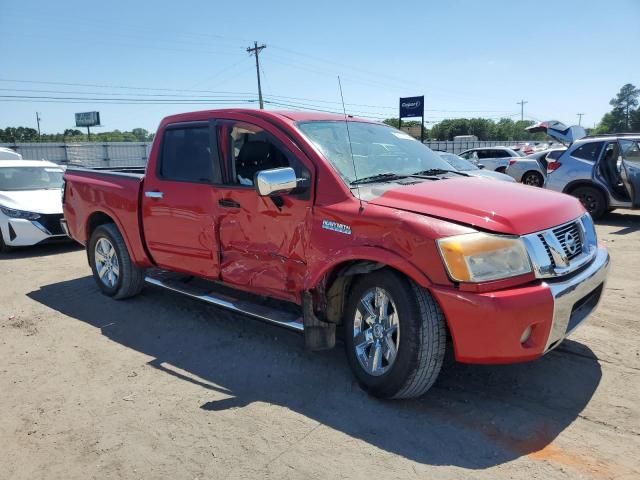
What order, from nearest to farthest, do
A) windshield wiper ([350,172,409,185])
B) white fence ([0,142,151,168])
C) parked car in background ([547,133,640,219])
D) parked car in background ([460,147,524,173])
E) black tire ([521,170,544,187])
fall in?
windshield wiper ([350,172,409,185]) < parked car in background ([547,133,640,219]) < black tire ([521,170,544,187]) < parked car in background ([460,147,524,173]) < white fence ([0,142,151,168])

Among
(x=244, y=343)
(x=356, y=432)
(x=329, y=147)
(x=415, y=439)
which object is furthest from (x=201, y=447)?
(x=329, y=147)

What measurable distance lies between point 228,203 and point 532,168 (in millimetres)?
12646

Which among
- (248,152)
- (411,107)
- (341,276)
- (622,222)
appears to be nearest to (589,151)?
(622,222)

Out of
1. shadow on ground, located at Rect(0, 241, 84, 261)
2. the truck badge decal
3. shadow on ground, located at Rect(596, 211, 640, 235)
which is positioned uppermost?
the truck badge decal

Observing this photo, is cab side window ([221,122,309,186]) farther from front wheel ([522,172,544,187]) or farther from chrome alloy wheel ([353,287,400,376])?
front wheel ([522,172,544,187])

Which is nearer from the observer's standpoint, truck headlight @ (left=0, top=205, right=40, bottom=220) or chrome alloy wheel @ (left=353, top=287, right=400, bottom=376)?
chrome alloy wheel @ (left=353, top=287, right=400, bottom=376)

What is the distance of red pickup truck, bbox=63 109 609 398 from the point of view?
2922 millimetres

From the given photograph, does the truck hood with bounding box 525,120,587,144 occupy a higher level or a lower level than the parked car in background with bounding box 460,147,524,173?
higher

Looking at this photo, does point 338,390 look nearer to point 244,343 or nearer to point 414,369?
point 414,369

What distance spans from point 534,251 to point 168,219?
10.6 ft

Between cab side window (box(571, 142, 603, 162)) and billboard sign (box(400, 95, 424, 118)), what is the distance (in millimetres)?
11419

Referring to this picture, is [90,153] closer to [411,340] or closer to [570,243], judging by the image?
[411,340]

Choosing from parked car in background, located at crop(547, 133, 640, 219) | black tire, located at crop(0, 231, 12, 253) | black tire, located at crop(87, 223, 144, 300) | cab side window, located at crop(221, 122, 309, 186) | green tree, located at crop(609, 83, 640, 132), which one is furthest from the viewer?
green tree, located at crop(609, 83, 640, 132)

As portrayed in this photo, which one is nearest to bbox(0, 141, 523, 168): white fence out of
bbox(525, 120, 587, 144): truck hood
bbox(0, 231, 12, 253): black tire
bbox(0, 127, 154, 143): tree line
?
bbox(525, 120, 587, 144): truck hood
